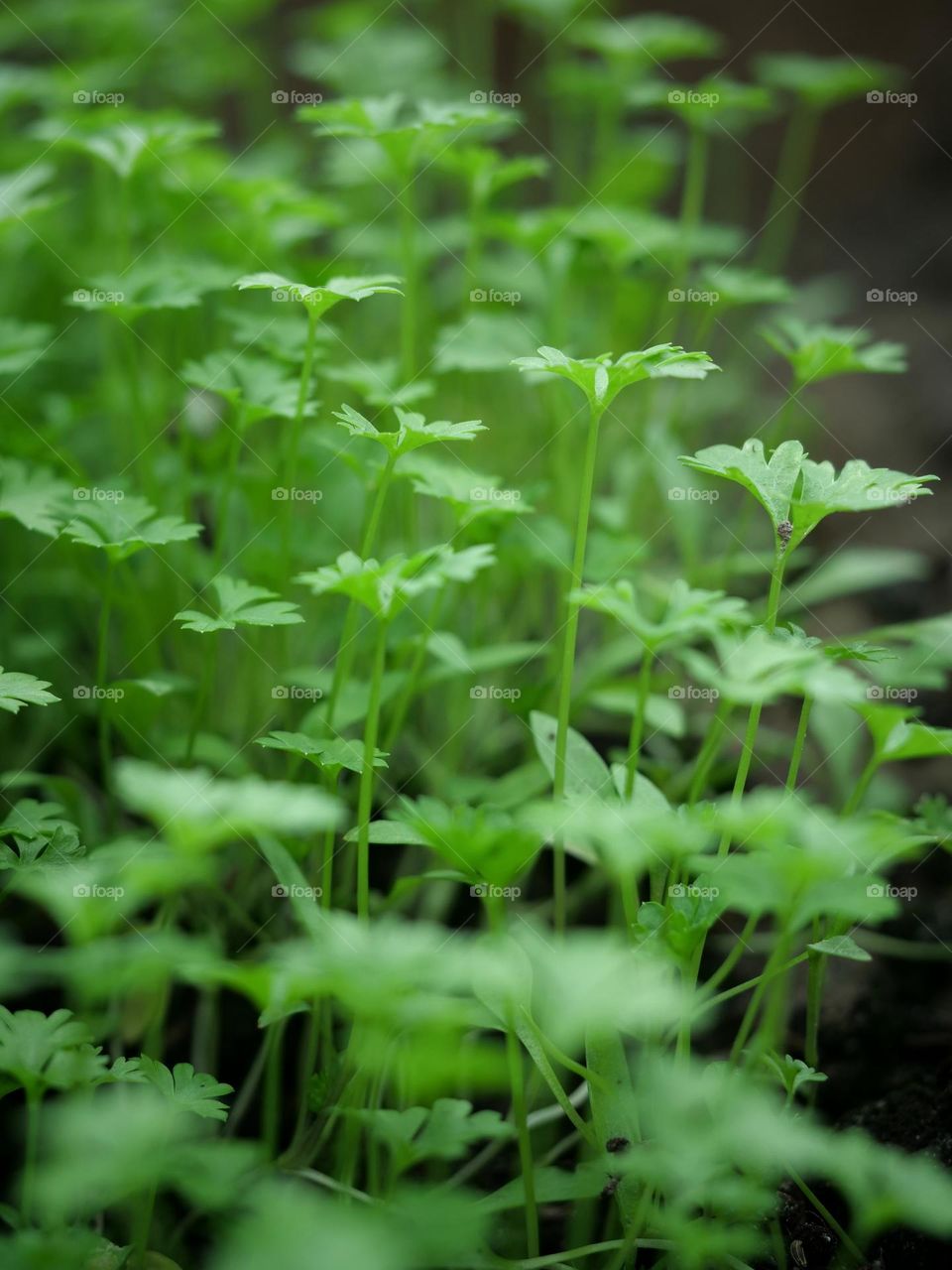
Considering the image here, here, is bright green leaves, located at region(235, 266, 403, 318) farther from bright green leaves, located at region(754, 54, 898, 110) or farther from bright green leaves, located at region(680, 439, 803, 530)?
bright green leaves, located at region(754, 54, 898, 110)

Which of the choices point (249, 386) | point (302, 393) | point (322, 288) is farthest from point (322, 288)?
point (249, 386)

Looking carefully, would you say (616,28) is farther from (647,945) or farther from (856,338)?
(647,945)

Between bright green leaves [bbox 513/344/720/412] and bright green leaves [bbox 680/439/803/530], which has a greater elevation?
bright green leaves [bbox 513/344/720/412]

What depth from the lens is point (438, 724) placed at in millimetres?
1654

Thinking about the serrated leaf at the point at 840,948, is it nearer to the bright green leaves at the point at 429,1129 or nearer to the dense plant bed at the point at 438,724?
the dense plant bed at the point at 438,724

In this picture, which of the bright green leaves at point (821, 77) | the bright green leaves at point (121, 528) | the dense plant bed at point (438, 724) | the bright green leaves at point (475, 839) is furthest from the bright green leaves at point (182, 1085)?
the bright green leaves at point (821, 77)

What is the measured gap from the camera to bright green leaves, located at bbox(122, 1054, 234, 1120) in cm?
92

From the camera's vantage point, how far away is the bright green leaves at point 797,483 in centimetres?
99

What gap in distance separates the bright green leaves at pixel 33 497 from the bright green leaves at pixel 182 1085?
0.61 metres

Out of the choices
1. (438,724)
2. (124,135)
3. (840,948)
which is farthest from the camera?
(438,724)

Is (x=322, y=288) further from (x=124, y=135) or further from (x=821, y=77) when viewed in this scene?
(x=821, y=77)

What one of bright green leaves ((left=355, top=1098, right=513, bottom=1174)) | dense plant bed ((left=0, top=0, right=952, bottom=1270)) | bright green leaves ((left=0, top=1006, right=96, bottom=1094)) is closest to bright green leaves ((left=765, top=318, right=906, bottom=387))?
dense plant bed ((left=0, top=0, right=952, bottom=1270))

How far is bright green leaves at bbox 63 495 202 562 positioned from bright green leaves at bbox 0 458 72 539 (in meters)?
0.06

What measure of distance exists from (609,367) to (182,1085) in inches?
30.6
